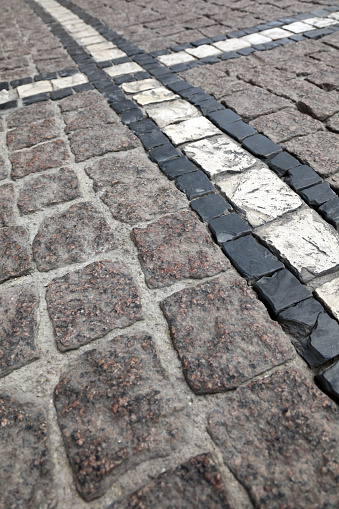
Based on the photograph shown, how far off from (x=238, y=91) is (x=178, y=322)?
248cm

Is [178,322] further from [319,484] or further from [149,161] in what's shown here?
[149,161]

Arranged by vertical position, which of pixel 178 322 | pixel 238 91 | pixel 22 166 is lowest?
pixel 178 322

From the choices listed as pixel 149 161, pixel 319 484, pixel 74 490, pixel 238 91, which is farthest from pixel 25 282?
pixel 238 91

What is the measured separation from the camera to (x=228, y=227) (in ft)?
6.77

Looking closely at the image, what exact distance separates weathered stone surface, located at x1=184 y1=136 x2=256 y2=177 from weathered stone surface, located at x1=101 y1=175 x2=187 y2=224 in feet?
1.02

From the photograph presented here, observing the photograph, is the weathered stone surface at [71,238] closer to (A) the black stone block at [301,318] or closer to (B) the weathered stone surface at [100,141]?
(B) the weathered stone surface at [100,141]

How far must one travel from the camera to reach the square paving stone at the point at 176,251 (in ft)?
6.07

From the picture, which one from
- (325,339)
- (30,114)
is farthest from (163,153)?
(325,339)

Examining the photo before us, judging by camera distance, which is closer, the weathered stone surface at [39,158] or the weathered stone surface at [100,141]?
the weathered stone surface at [39,158]

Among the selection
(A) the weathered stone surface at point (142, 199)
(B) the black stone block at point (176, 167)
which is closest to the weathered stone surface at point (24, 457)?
(A) the weathered stone surface at point (142, 199)

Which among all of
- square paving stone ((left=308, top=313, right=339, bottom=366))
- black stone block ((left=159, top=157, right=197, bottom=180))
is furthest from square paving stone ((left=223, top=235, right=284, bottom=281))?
black stone block ((left=159, top=157, right=197, bottom=180))

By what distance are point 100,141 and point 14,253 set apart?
4.03 feet

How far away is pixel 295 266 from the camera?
71.7 inches

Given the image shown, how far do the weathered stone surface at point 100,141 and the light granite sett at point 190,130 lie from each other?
0.96 feet
